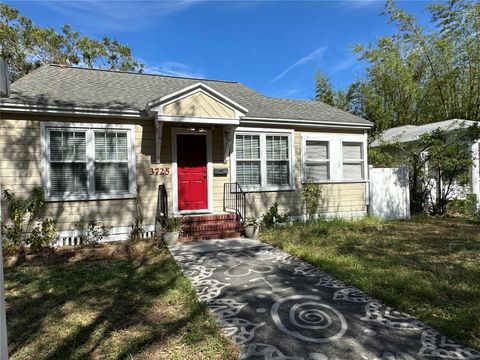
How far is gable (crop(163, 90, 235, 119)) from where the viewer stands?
779 cm

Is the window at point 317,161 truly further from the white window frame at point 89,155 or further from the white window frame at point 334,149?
the white window frame at point 89,155

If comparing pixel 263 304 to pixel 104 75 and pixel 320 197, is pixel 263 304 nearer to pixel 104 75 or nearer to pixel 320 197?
pixel 320 197

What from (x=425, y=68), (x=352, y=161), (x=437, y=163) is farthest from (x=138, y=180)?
(x=425, y=68)

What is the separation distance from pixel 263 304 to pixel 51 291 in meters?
3.06

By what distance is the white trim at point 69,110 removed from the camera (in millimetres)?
6949

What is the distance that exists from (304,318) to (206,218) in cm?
499

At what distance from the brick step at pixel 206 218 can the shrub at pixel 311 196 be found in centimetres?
251

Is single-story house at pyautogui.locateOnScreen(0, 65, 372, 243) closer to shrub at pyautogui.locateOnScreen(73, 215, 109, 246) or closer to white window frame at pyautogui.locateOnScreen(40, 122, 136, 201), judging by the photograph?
white window frame at pyautogui.locateOnScreen(40, 122, 136, 201)

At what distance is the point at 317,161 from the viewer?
10258mm

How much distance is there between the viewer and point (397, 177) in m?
11.4

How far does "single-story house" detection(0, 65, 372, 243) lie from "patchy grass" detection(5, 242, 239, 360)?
80.1 inches

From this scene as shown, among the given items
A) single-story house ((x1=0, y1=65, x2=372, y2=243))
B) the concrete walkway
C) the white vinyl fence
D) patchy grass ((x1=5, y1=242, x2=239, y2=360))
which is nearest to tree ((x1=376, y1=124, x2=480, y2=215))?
the white vinyl fence

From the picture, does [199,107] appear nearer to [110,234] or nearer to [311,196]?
[110,234]

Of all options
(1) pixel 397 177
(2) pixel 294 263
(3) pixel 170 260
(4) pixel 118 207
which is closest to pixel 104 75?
(4) pixel 118 207
